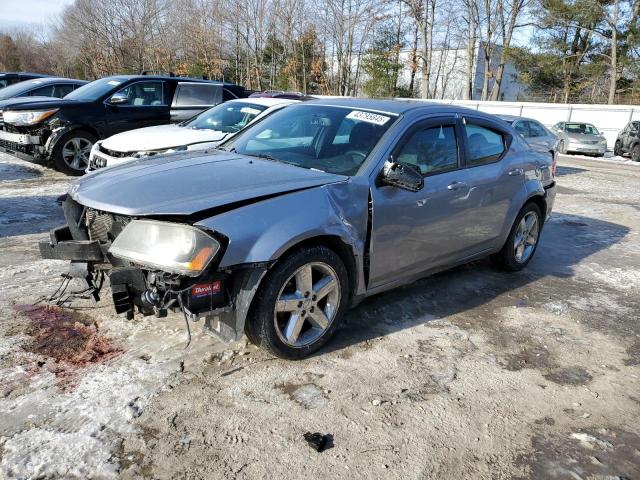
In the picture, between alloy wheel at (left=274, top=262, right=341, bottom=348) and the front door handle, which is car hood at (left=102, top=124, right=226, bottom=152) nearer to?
the front door handle

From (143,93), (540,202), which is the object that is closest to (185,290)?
(540,202)

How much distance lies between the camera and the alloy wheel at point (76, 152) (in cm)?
919

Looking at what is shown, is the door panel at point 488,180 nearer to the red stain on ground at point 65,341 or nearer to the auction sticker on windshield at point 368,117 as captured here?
the auction sticker on windshield at point 368,117

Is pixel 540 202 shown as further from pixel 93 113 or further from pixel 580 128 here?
pixel 580 128

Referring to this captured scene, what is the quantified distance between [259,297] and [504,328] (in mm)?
2229

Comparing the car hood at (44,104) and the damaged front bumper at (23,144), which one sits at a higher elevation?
the car hood at (44,104)

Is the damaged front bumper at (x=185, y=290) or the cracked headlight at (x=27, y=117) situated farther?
the cracked headlight at (x=27, y=117)

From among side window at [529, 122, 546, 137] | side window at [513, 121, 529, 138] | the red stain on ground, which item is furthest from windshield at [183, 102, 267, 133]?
side window at [529, 122, 546, 137]

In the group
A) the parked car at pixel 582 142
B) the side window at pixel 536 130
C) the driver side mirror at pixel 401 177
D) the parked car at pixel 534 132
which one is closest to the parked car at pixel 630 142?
the parked car at pixel 582 142

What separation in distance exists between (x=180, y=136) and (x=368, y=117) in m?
3.80

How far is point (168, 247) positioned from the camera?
2887 millimetres

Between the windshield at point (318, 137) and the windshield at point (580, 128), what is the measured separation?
22399mm

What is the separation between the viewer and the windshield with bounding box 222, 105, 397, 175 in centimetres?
387

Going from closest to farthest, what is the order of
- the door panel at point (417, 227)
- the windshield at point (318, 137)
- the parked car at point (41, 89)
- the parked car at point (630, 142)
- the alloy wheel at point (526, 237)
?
the door panel at point (417, 227), the windshield at point (318, 137), the alloy wheel at point (526, 237), the parked car at point (41, 89), the parked car at point (630, 142)
